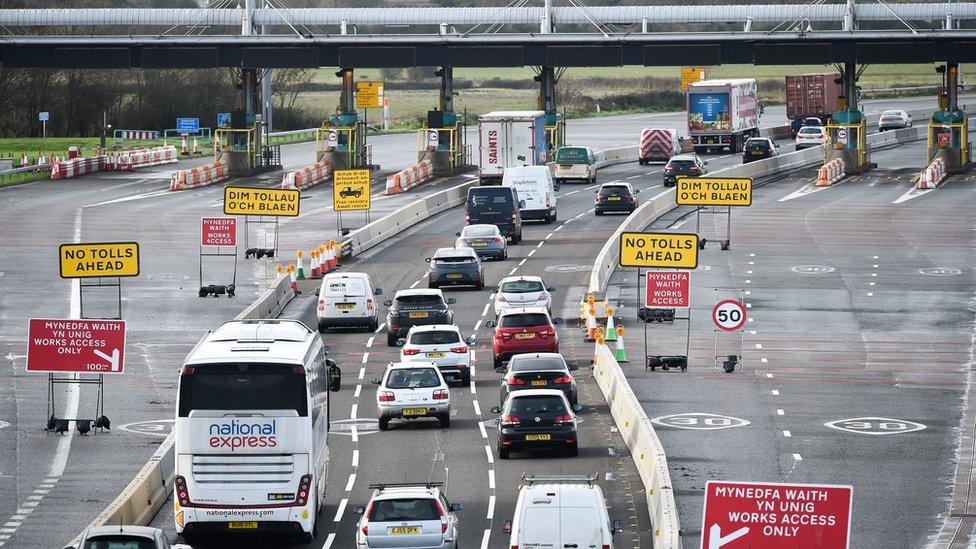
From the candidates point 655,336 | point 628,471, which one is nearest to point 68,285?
point 655,336

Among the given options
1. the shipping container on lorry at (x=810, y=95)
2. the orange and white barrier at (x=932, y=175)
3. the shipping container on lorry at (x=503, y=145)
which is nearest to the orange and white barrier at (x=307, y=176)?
the shipping container on lorry at (x=503, y=145)

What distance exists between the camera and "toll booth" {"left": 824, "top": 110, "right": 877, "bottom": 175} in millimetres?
89938

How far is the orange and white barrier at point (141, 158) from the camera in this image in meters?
99.9

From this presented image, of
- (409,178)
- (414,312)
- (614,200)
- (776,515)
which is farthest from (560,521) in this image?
(409,178)

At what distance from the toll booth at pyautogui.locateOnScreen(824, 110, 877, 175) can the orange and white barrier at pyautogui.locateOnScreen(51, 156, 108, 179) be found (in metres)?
40.4

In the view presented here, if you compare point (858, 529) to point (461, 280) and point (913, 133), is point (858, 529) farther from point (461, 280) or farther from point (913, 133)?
point (913, 133)

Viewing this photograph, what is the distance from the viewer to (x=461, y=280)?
54.6 meters

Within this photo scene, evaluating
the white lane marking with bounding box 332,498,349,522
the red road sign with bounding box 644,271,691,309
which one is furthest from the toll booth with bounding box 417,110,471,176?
the white lane marking with bounding box 332,498,349,522

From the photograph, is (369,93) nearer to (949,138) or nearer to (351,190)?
(949,138)

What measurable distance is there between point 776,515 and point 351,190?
5043 centimetres

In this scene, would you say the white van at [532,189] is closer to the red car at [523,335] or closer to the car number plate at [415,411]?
the red car at [523,335]

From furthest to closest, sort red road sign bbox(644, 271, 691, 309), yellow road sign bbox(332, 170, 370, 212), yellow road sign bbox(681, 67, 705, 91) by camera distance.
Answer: yellow road sign bbox(681, 67, 705, 91) < yellow road sign bbox(332, 170, 370, 212) < red road sign bbox(644, 271, 691, 309)

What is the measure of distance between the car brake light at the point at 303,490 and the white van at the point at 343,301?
23112 millimetres

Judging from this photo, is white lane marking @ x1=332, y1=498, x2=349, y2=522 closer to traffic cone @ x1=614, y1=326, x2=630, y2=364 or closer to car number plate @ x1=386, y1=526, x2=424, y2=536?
car number plate @ x1=386, y1=526, x2=424, y2=536
